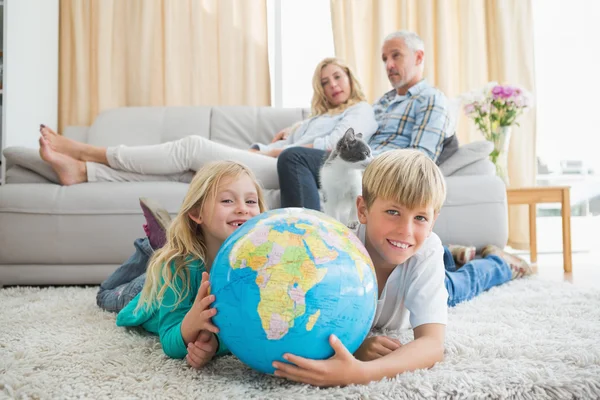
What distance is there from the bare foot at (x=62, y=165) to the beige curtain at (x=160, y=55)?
5.15 feet

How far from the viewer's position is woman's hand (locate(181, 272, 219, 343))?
936 mm

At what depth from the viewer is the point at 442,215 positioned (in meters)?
2.42

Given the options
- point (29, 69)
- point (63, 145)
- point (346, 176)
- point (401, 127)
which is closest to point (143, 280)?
point (346, 176)

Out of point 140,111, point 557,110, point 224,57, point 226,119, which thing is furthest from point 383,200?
point 557,110

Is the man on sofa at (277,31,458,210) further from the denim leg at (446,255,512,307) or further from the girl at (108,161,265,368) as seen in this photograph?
the girl at (108,161,265,368)

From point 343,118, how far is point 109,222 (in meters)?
1.29

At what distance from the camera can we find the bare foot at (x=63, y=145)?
2426 mm

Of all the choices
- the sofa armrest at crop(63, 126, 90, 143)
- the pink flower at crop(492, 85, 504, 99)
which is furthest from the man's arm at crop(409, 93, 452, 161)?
the sofa armrest at crop(63, 126, 90, 143)

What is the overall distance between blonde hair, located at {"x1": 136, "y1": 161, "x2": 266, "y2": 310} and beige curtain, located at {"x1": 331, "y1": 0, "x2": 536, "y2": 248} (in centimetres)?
291

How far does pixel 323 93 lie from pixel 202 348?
2017 millimetres

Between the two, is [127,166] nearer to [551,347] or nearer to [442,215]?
[442,215]

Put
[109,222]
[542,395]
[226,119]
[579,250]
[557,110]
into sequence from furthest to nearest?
[557,110]
[579,250]
[226,119]
[109,222]
[542,395]

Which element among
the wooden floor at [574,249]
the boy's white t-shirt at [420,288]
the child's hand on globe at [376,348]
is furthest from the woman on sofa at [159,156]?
the child's hand on globe at [376,348]

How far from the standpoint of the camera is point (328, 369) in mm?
885
